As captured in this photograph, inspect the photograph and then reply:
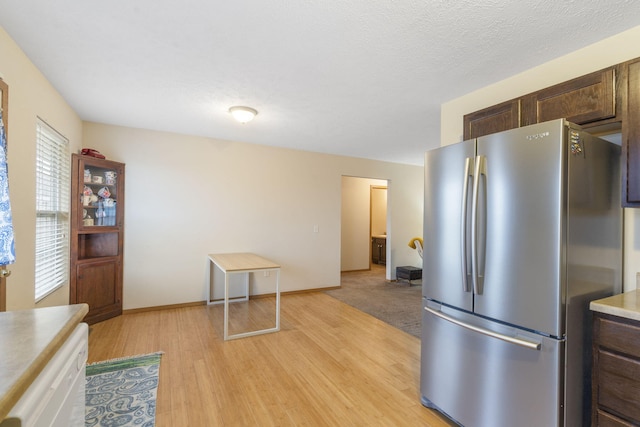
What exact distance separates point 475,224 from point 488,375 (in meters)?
0.84

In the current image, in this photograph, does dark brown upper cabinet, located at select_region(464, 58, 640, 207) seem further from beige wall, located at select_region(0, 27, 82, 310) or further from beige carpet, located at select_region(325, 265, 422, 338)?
beige wall, located at select_region(0, 27, 82, 310)

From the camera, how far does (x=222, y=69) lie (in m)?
2.30

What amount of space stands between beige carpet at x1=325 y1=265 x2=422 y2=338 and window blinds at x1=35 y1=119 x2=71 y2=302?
3.57 metres

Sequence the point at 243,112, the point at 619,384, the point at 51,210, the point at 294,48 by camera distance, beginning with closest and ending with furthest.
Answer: the point at 619,384
the point at 294,48
the point at 51,210
the point at 243,112

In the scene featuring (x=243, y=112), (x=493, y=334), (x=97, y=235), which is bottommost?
(x=493, y=334)

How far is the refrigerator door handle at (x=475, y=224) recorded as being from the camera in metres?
1.68

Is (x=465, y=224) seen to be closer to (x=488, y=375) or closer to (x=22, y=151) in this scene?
(x=488, y=375)

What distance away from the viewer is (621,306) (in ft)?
4.68

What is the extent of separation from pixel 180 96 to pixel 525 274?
3066mm

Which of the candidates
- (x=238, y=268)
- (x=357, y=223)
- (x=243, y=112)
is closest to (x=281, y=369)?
(x=238, y=268)

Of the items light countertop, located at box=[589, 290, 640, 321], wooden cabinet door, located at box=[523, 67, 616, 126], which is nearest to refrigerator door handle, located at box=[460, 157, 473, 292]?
light countertop, located at box=[589, 290, 640, 321]

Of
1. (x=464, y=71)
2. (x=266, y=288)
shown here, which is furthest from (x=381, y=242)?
(x=464, y=71)

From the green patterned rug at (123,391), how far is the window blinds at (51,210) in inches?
33.8

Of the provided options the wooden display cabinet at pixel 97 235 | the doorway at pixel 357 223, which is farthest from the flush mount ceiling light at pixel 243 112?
the doorway at pixel 357 223
